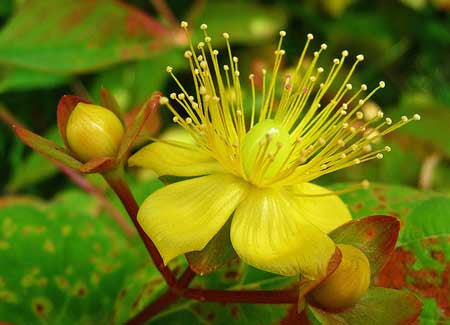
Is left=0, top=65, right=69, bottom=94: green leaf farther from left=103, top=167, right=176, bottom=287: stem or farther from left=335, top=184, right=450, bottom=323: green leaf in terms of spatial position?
left=335, top=184, right=450, bottom=323: green leaf

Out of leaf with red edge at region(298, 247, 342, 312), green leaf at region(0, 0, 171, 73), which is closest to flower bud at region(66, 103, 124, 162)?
leaf with red edge at region(298, 247, 342, 312)

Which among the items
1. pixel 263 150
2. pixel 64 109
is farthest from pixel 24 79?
pixel 263 150

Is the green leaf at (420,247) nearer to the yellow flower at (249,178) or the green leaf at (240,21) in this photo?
the yellow flower at (249,178)

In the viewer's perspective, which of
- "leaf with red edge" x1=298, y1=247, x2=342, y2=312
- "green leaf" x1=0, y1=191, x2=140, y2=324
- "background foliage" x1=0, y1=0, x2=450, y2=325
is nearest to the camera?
"leaf with red edge" x1=298, y1=247, x2=342, y2=312

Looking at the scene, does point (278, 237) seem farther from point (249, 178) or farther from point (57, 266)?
point (57, 266)

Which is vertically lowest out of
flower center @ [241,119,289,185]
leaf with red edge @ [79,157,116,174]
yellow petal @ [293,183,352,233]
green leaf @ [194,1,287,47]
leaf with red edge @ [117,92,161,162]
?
yellow petal @ [293,183,352,233]

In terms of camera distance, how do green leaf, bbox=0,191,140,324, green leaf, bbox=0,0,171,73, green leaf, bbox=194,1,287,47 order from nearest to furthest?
green leaf, bbox=0,191,140,324, green leaf, bbox=0,0,171,73, green leaf, bbox=194,1,287,47

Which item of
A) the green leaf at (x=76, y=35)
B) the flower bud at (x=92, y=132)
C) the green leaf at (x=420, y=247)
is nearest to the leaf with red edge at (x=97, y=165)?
the flower bud at (x=92, y=132)
